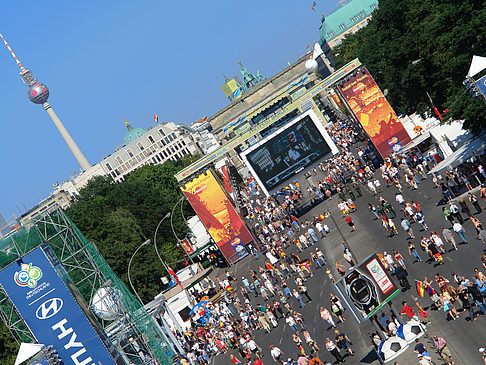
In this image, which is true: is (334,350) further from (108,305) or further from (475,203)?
(108,305)

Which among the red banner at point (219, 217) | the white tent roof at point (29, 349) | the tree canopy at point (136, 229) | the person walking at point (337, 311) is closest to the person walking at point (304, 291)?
the person walking at point (337, 311)

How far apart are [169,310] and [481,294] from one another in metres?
29.4

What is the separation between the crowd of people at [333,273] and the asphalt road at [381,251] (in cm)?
24

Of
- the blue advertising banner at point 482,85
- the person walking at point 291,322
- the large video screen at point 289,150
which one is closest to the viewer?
the person walking at point 291,322

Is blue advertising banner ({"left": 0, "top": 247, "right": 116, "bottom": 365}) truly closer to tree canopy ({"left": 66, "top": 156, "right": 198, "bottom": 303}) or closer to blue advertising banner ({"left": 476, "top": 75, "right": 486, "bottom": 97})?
blue advertising banner ({"left": 476, "top": 75, "right": 486, "bottom": 97})

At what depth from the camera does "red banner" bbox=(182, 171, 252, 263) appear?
207 ft

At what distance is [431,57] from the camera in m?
65.4

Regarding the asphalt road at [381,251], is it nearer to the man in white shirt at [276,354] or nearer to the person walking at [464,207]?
the man in white shirt at [276,354]

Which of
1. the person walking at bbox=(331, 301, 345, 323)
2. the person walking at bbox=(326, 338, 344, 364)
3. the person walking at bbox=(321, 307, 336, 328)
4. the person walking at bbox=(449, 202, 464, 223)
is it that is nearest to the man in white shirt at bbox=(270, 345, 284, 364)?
the person walking at bbox=(321, 307, 336, 328)

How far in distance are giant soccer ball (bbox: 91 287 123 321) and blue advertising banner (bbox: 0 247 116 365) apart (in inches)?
145

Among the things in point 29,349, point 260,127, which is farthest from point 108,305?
point 260,127

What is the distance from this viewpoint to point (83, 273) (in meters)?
37.1

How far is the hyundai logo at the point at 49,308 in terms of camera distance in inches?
1289

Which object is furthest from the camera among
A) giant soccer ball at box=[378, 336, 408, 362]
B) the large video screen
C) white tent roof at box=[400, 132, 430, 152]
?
the large video screen
